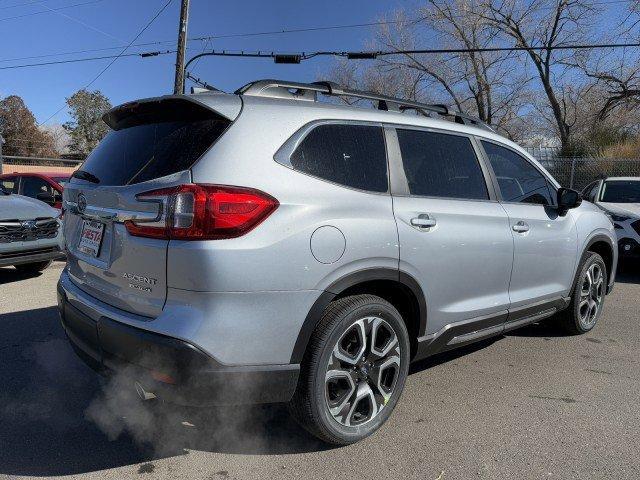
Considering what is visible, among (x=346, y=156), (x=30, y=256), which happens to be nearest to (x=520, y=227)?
(x=346, y=156)

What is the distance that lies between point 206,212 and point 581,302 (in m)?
3.82

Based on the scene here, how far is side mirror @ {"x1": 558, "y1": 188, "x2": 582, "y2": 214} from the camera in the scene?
4.09 m

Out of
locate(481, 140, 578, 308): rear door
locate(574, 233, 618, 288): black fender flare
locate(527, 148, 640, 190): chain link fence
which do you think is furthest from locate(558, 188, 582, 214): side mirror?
locate(527, 148, 640, 190): chain link fence

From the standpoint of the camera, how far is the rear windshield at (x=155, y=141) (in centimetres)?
243

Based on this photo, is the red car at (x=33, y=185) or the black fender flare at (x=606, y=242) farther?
the red car at (x=33, y=185)

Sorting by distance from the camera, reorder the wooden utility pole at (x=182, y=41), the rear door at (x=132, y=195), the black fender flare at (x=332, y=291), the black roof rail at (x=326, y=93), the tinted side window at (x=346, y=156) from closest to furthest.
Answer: the rear door at (x=132, y=195), the black fender flare at (x=332, y=291), the tinted side window at (x=346, y=156), the black roof rail at (x=326, y=93), the wooden utility pole at (x=182, y=41)

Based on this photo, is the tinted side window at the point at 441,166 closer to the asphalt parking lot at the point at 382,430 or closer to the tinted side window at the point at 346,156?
the tinted side window at the point at 346,156

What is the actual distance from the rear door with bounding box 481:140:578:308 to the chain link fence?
44.5 feet

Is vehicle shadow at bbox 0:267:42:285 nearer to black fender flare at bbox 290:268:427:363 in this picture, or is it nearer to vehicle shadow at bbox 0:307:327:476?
vehicle shadow at bbox 0:307:327:476

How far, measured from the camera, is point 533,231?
377 cm

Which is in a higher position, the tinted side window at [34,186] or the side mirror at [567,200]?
the side mirror at [567,200]

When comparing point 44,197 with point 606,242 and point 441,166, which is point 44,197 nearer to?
point 441,166

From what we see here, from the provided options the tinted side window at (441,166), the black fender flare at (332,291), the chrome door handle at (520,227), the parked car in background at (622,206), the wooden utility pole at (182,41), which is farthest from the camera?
the wooden utility pole at (182,41)

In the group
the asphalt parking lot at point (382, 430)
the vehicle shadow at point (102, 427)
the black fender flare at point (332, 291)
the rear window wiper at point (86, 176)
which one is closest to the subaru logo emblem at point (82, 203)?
the rear window wiper at point (86, 176)
